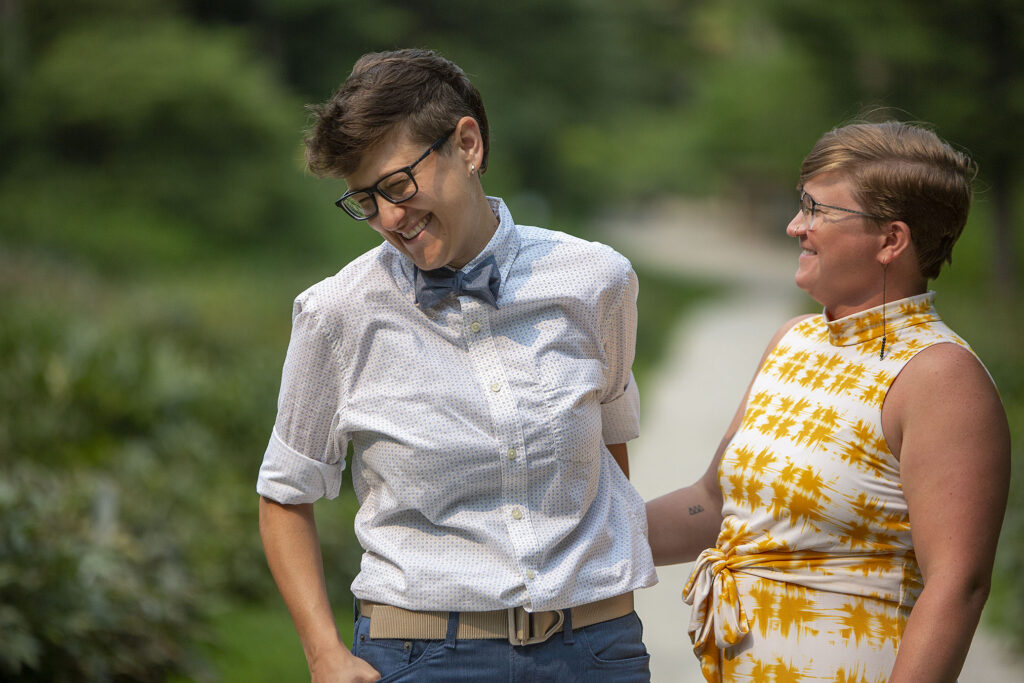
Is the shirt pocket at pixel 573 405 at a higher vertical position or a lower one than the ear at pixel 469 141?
lower

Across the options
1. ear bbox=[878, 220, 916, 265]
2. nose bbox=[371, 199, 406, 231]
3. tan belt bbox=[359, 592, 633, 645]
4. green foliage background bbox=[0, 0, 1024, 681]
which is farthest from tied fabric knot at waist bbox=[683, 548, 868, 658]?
nose bbox=[371, 199, 406, 231]

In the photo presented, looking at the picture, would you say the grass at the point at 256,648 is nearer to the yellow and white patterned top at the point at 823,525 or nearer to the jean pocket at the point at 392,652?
the jean pocket at the point at 392,652

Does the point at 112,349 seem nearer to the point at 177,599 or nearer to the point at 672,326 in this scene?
the point at 177,599

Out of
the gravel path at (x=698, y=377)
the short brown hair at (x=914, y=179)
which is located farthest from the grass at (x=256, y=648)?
the short brown hair at (x=914, y=179)

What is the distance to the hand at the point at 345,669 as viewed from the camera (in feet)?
6.33

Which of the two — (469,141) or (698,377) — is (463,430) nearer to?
(469,141)

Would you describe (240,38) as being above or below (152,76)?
above

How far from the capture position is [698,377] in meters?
14.2

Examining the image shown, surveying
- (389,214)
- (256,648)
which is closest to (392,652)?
(389,214)

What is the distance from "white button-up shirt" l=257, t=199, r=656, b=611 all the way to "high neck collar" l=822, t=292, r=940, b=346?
48 centimetres

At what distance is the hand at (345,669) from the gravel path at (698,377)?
3.87 m

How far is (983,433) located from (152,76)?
2048cm

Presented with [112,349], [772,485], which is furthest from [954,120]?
[772,485]

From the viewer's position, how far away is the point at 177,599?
511cm
